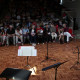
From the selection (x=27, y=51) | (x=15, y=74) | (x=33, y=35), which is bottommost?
(x=15, y=74)

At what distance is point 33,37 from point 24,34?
0.58 m

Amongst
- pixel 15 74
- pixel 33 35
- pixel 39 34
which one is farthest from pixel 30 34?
pixel 15 74

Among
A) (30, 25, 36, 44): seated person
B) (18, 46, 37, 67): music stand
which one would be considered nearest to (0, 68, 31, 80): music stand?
(18, 46, 37, 67): music stand

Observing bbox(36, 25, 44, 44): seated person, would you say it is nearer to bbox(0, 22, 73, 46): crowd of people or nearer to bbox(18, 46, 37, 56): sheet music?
bbox(0, 22, 73, 46): crowd of people

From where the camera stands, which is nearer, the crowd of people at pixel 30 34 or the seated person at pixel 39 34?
the crowd of people at pixel 30 34

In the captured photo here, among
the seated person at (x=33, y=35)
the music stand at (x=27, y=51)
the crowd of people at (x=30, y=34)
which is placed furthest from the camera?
the seated person at (x=33, y=35)

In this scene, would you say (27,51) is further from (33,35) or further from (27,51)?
(33,35)

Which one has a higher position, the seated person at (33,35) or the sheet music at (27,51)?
the seated person at (33,35)

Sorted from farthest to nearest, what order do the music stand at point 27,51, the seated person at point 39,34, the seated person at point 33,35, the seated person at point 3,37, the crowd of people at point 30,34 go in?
the seated person at point 39,34 < the seated person at point 33,35 < the crowd of people at point 30,34 < the seated person at point 3,37 < the music stand at point 27,51

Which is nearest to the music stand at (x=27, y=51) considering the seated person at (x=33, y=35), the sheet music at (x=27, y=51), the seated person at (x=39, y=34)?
the sheet music at (x=27, y=51)

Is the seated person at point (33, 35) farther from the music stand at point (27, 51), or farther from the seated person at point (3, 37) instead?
the music stand at point (27, 51)

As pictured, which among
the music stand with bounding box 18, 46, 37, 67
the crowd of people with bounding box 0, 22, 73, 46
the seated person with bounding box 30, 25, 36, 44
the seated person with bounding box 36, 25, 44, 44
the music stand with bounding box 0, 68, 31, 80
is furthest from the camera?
the seated person with bounding box 36, 25, 44, 44

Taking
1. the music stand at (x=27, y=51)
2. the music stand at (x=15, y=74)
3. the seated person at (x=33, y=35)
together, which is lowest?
the music stand at (x=15, y=74)

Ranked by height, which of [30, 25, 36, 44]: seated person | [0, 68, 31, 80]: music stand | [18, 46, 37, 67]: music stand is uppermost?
[30, 25, 36, 44]: seated person
